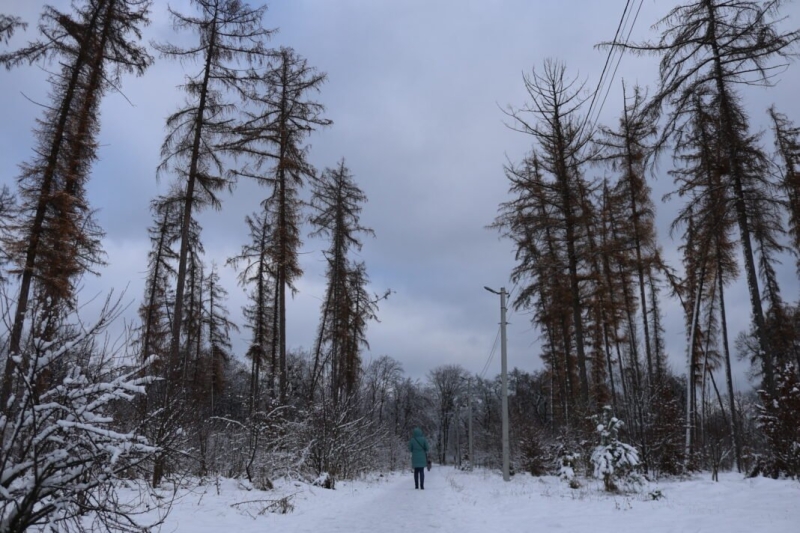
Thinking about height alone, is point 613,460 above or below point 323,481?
above

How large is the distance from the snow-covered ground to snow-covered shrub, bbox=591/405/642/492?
37cm

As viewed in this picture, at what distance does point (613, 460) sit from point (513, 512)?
9.68 ft

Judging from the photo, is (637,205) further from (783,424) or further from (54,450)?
(54,450)

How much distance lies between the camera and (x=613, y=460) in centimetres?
1049

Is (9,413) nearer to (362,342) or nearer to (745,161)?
(745,161)

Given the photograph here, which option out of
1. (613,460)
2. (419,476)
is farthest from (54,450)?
(419,476)

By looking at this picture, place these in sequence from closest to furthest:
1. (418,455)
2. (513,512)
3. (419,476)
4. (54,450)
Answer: (54,450) < (513,512) < (419,476) < (418,455)

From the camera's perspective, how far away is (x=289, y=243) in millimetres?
16656

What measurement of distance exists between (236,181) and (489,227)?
8.62 metres

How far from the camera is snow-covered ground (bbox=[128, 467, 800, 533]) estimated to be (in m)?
6.41

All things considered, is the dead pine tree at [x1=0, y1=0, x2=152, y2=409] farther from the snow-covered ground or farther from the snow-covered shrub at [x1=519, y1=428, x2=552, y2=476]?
the snow-covered shrub at [x1=519, y1=428, x2=552, y2=476]

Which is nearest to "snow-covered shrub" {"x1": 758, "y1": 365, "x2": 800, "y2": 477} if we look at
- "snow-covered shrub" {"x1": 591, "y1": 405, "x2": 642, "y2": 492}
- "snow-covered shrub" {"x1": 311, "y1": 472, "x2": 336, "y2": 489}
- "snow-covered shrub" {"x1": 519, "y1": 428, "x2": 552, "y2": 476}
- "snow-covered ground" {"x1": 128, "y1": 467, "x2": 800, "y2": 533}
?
"snow-covered ground" {"x1": 128, "y1": 467, "x2": 800, "y2": 533}

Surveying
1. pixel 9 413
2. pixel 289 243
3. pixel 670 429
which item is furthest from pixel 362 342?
pixel 9 413

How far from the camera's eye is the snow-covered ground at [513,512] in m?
6.41
